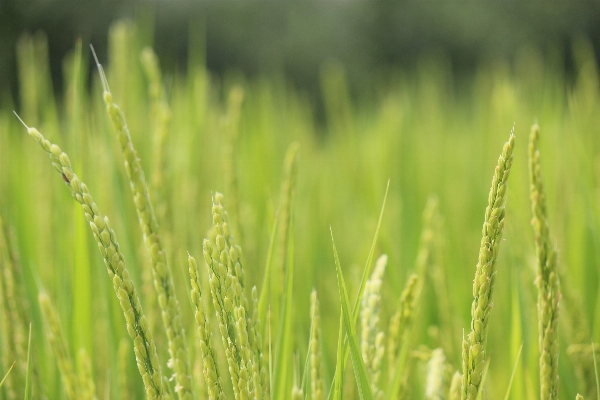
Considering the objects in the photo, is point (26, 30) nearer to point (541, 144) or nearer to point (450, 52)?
point (450, 52)

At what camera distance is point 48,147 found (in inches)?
11.8

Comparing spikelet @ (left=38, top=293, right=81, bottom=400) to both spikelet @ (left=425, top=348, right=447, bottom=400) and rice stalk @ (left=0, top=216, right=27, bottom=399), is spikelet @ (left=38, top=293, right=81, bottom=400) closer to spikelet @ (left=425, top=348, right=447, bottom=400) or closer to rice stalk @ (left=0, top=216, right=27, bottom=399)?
rice stalk @ (left=0, top=216, right=27, bottom=399)

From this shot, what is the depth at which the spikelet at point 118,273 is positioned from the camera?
0.95 feet

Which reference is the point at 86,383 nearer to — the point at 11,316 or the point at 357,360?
the point at 11,316

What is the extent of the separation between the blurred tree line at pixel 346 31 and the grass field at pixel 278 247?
340 cm

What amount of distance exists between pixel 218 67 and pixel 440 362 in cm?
506

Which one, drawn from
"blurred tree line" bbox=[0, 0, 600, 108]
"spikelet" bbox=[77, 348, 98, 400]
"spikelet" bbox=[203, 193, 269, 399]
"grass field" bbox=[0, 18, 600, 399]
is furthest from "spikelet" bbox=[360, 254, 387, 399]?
"blurred tree line" bbox=[0, 0, 600, 108]

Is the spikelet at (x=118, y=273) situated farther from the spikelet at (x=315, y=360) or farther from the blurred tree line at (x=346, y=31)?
the blurred tree line at (x=346, y=31)

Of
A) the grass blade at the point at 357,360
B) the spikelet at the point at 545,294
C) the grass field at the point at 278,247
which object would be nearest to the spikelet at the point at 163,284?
the grass field at the point at 278,247

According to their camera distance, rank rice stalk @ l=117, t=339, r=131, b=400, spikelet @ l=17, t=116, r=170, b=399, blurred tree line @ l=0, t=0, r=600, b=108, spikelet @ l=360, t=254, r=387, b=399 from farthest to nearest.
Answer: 1. blurred tree line @ l=0, t=0, r=600, b=108
2. rice stalk @ l=117, t=339, r=131, b=400
3. spikelet @ l=360, t=254, r=387, b=399
4. spikelet @ l=17, t=116, r=170, b=399

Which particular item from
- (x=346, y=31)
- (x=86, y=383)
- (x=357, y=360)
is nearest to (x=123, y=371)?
(x=86, y=383)

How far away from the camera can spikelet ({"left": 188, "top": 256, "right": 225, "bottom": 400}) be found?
0.30 metres

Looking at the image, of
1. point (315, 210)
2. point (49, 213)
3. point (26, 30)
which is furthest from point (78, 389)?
point (26, 30)

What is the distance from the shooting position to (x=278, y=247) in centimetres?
58
